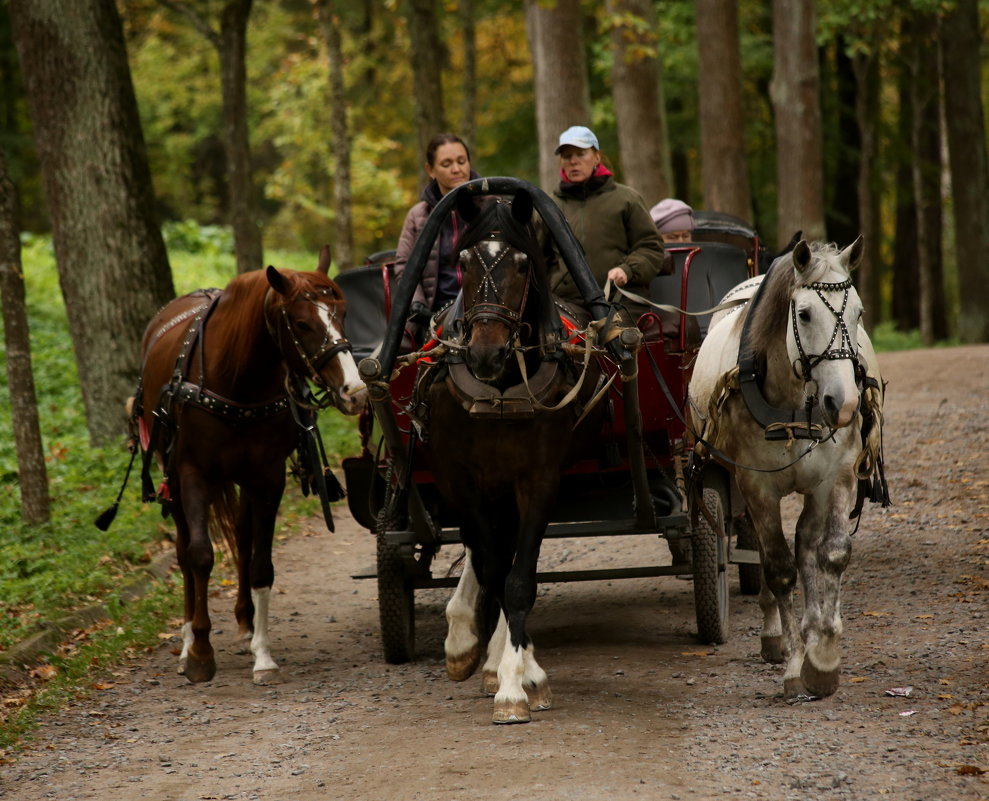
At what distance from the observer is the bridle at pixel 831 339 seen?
583 centimetres

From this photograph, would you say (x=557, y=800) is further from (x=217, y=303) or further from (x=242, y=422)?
(x=217, y=303)

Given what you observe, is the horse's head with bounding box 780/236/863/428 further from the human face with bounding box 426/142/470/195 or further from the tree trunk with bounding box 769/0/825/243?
the tree trunk with bounding box 769/0/825/243

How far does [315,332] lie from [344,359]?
0.78ft

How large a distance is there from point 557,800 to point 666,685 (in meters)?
1.94

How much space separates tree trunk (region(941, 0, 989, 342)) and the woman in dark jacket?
18.2 metres

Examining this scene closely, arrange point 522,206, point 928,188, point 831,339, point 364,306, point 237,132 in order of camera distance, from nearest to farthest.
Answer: point 831,339, point 522,206, point 364,306, point 237,132, point 928,188

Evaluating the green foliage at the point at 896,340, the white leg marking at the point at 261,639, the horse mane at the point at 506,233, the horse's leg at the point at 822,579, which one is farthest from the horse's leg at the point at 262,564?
the green foliage at the point at 896,340

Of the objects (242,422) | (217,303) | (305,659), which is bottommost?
(305,659)

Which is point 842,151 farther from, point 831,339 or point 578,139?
point 831,339

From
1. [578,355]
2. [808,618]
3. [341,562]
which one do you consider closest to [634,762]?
[808,618]

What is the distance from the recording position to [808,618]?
6125mm

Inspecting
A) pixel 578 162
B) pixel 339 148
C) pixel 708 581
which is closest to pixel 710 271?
pixel 578 162

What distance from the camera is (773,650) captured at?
6.94 meters

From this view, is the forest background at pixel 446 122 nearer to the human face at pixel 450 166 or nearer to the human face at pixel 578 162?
the human face at pixel 450 166
